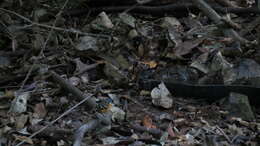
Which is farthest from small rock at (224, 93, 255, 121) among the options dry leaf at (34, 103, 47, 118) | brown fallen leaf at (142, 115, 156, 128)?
dry leaf at (34, 103, 47, 118)

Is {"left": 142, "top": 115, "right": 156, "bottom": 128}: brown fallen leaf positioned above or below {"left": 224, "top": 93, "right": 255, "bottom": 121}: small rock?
below

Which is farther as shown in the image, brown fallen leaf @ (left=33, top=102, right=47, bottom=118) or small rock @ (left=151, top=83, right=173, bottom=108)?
small rock @ (left=151, top=83, right=173, bottom=108)

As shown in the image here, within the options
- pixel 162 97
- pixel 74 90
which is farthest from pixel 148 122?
pixel 74 90

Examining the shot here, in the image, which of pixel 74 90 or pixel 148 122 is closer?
pixel 148 122

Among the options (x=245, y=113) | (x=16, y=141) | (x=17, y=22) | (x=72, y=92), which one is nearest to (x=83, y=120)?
(x=72, y=92)

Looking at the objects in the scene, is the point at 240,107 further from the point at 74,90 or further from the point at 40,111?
the point at 40,111

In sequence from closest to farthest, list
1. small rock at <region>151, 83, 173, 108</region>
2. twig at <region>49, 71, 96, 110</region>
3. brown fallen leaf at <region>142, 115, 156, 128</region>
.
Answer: brown fallen leaf at <region>142, 115, 156, 128</region> → twig at <region>49, 71, 96, 110</region> → small rock at <region>151, 83, 173, 108</region>

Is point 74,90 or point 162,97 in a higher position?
point 74,90

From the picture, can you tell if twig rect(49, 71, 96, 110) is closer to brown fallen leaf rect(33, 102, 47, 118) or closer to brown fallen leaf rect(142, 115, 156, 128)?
brown fallen leaf rect(33, 102, 47, 118)

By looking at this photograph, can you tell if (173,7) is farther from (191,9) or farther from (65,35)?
(65,35)

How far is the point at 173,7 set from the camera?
5.00 metres

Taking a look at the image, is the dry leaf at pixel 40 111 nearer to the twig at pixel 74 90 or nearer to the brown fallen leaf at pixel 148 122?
the twig at pixel 74 90

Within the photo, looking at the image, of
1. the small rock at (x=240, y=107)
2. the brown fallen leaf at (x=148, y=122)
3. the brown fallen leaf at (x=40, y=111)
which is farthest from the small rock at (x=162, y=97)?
the brown fallen leaf at (x=40, y=111)

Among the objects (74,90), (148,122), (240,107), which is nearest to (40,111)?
(74,90)
